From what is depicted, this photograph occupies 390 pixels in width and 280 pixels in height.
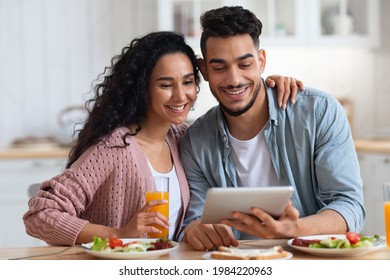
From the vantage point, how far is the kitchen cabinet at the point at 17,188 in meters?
3.69

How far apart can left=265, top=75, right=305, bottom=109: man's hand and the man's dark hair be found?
0.45 feet

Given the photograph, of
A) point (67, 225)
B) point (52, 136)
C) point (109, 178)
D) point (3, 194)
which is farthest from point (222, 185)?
point (52, 136)

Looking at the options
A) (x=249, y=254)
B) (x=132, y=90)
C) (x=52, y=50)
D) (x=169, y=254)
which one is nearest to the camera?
(x=249, y=254)

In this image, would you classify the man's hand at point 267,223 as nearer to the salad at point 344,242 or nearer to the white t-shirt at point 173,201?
the salad at point 344,242

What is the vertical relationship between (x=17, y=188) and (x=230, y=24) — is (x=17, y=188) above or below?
below

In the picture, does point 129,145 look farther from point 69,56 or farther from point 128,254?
point 69,56

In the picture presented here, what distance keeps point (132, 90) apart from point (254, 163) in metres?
0.42

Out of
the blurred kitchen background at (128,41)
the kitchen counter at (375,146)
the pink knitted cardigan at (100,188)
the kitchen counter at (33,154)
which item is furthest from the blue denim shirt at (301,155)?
the blurred kitchen background at (128,41)

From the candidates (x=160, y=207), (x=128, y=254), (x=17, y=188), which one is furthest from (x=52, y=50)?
(x=128, y=254)

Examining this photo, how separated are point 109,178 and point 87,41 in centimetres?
244

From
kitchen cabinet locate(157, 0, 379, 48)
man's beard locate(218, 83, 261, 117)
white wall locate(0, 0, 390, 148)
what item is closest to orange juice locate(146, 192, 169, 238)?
man's beard locate(218, 83, 261, 117)

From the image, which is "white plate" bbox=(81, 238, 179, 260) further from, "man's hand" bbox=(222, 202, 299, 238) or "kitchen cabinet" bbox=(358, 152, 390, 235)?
"kitchen cabinet" bbox=(358, 152, 390, 235)

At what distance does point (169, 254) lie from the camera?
1.56 m

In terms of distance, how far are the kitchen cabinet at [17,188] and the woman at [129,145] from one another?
5.38ft
